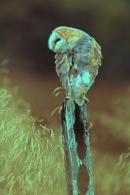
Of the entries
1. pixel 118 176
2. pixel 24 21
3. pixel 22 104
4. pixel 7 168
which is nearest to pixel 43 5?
pixel 24 21

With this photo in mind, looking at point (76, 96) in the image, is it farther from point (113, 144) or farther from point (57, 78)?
point (113, 144)

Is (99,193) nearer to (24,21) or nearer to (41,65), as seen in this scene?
(41,65)

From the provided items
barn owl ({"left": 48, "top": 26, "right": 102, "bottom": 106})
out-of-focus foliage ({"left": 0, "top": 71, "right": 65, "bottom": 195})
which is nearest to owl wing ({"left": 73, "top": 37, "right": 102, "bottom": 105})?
barn owl ({"left": 48, "top": 26, "right": 102, "bottom": 106})

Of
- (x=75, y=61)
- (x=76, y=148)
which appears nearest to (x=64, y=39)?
(x=75, y=61)

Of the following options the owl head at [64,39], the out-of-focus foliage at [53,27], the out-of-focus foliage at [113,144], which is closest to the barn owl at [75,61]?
the owl head at [64,39]

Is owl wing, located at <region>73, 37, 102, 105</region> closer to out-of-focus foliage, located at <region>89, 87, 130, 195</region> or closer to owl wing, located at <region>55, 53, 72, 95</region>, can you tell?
owl wing, located at <region>55, 53, 72, 95</region>

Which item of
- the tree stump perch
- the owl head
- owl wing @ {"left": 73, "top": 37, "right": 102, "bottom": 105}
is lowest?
the tree stump perch

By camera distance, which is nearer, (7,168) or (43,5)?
(7,168)
